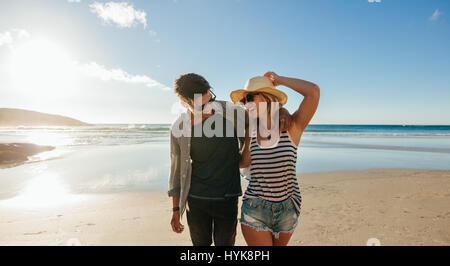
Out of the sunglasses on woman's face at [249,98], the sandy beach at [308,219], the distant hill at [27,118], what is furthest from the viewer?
the distant hill at [27,118]

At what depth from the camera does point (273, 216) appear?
2148 millimetres

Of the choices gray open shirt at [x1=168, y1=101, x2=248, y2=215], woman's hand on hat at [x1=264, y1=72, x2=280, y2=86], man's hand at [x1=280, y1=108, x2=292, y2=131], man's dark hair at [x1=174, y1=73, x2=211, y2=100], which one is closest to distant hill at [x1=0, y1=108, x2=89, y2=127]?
gray open shirt at [x1=168, y1=101, x2=248, y2=215]

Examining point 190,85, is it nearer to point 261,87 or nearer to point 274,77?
point 261,87

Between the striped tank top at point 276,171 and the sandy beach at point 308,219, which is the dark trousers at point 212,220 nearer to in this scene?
the striped tank top at point 276,171

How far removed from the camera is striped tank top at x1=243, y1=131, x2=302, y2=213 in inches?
84.6

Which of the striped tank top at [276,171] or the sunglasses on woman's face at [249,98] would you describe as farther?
the sunglasses on woman's face at [249,98]

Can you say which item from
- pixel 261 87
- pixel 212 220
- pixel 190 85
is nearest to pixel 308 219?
pixel 212 220

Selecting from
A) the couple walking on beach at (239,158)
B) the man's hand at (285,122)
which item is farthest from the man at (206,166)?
the man's hand at (285,122)

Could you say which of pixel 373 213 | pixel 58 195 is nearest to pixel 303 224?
pixel 373 213

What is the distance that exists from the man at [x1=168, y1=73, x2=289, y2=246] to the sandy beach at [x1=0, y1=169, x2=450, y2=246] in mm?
1986

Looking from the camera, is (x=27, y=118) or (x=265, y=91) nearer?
(x=265, y=91)

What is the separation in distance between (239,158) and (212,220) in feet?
2.26

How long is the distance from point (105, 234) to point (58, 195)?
341cm

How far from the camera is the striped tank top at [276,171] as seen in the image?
7.05ft
